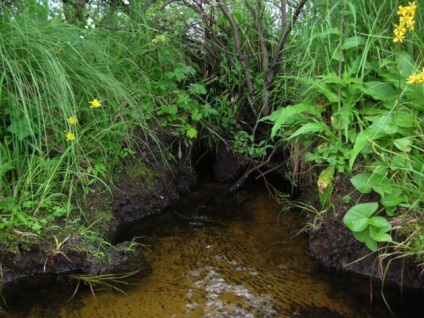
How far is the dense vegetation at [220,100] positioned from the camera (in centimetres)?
216

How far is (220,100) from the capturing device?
3580mm

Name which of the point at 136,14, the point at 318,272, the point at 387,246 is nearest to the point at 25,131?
the point at 136,14

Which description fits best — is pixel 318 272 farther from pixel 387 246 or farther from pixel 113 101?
pixel 113 101

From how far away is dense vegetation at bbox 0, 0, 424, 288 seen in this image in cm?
216

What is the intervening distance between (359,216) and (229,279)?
0.78 metres

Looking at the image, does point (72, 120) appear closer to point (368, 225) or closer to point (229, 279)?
point (229, 279)

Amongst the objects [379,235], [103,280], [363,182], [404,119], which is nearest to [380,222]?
[379,235]

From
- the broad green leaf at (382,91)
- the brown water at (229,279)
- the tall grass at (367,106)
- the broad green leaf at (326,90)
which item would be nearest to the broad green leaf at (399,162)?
the tall grass at (367,106)

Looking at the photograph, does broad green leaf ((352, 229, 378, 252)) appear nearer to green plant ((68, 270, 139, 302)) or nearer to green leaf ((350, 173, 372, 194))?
green leaf ((350, 173, 372, 194))

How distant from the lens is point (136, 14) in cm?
354

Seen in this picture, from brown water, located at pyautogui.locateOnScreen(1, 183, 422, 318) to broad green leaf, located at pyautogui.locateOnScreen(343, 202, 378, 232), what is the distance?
1.38ft

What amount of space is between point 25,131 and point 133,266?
966 millimetres

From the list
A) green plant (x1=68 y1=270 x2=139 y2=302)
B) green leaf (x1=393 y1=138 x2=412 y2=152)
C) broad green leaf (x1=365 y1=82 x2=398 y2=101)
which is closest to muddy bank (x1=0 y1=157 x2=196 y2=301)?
green plant (x1=68 y1=270 x2=139 y2=302)

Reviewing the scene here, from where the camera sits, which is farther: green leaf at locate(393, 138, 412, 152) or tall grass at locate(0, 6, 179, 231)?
tall grass at locate(0, 6, 179, 231)
